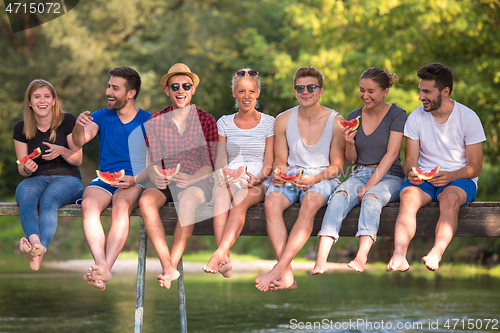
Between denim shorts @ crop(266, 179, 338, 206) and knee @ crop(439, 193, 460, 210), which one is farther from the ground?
denim shorts @ crop(266, 179, 338, 206)

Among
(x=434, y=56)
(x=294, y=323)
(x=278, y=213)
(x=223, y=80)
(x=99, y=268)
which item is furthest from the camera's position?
(x=223, y=80)

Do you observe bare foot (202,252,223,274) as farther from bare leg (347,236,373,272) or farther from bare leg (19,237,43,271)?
bare leg (19,237,43,271)

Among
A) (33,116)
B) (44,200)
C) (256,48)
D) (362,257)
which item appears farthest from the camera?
(256,48)

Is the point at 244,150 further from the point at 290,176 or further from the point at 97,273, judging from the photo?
the point at 97,273

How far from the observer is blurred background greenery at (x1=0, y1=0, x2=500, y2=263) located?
1193cm

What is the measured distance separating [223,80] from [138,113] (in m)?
14.2

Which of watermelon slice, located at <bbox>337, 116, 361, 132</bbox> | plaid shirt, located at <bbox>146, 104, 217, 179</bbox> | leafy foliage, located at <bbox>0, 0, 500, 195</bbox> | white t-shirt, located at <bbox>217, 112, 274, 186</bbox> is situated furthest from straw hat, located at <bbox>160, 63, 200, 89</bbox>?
leafy foliage, located at <bbox>0, 0, 500, 195</bbox>

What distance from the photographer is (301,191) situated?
481 cm

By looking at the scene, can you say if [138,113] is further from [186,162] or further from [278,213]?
[278,213]

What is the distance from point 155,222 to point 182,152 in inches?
27.0

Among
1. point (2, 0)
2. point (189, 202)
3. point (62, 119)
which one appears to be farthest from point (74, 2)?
point (189, 202)

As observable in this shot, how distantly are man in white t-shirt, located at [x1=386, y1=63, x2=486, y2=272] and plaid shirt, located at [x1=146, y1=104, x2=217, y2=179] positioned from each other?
63.8 inches

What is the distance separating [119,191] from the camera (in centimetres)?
479

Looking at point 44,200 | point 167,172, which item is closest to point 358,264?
point 167,172
